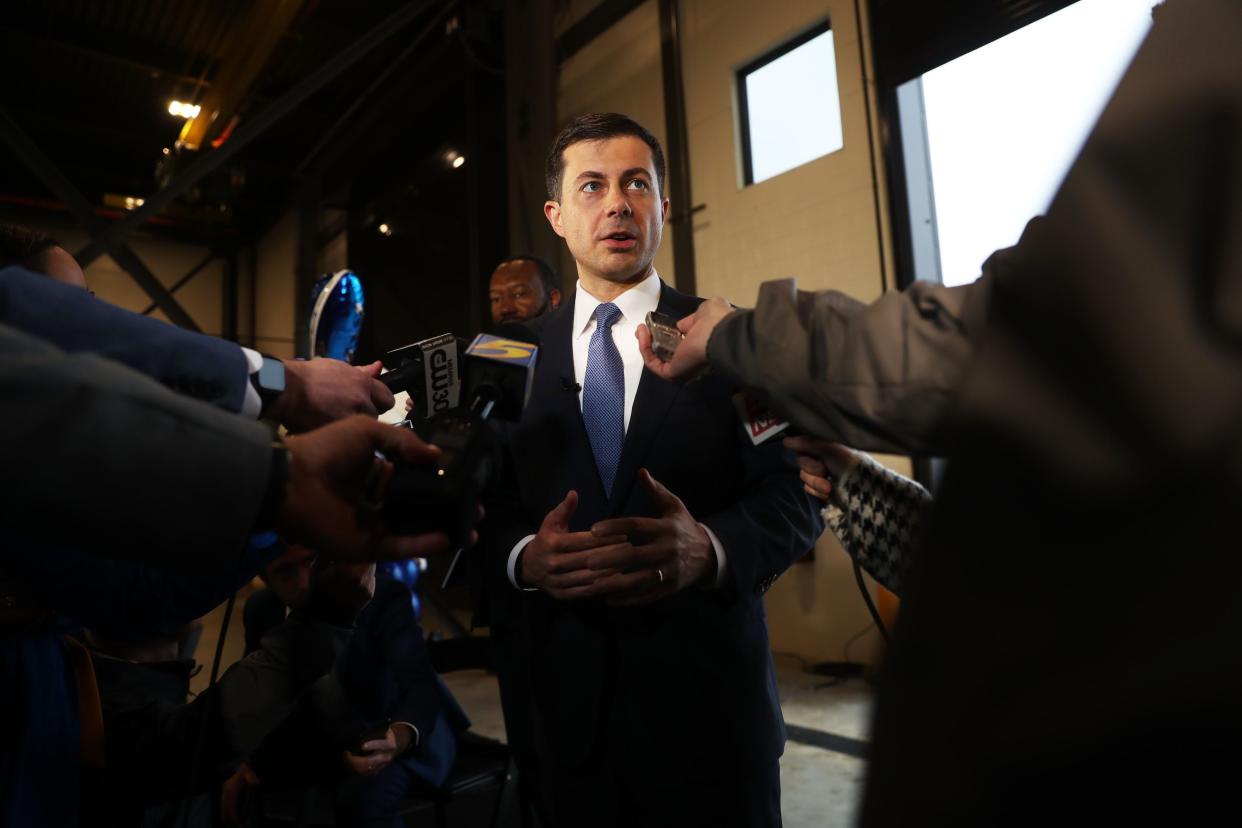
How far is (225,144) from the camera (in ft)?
18.6

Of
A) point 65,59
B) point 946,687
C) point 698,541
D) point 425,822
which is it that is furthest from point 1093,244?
point 65,59

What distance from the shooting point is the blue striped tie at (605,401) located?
4.02 feet

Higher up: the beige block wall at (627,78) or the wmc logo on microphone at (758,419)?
the beige block wall at (627,78)

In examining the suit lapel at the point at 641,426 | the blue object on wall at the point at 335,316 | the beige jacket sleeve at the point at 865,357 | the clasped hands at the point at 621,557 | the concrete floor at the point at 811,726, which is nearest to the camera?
the beige jacket sleeve at the point at 865,357

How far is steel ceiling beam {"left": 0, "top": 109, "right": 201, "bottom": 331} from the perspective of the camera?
5.32m

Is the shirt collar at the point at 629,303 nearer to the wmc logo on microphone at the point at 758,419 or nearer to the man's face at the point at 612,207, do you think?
the man's face at the point at 612,207

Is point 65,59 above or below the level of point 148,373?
above

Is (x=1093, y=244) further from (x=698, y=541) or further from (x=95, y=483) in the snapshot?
(x=698, y=541)

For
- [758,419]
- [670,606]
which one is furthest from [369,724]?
[758,419]

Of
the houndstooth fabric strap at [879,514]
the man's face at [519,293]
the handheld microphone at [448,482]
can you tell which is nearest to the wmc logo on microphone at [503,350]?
the handheld microphone at [448,482]

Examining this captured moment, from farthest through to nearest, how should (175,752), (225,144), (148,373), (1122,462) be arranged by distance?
(225,144) < (175,752) < (148,373) < (1122,462)

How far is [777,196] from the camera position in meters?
4.25

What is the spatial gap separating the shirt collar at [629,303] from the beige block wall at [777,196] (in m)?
2.29

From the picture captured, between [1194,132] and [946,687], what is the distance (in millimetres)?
272
